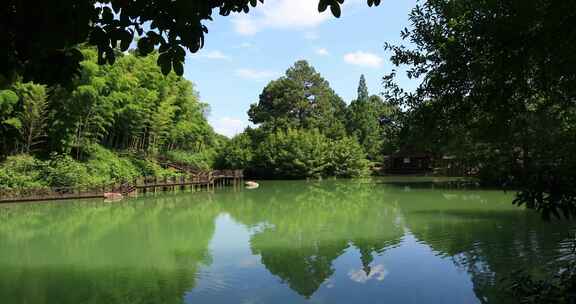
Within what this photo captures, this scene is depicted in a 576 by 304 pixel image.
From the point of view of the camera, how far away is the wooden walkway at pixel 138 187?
18.7 meters

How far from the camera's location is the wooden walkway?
61.3 feet

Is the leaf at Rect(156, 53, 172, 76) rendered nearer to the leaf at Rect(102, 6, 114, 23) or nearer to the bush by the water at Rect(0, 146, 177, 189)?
the leaf at Rect(102, 6, 114, 23)

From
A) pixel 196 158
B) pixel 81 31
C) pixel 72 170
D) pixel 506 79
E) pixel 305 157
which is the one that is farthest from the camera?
pixel 305 157

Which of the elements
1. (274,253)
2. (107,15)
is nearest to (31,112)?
(274,253)

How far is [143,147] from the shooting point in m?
31.2

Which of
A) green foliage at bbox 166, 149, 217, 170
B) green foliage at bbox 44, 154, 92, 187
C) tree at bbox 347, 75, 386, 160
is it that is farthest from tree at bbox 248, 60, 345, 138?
green foliage at bbox 44, 154, 92, 187

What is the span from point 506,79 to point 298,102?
4078 cm

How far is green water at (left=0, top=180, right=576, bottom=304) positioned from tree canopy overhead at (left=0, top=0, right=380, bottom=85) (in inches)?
177

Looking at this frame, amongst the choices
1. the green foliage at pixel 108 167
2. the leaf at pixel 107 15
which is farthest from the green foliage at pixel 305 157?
the leaf at pixel 107 15

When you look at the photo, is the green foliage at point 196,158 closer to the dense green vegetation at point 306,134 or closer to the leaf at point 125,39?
the dense green vegetation at point 306,134

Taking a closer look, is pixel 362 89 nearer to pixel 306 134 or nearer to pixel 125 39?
pixel 306 134

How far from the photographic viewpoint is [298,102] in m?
44.8

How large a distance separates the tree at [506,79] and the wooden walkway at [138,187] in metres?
17.3

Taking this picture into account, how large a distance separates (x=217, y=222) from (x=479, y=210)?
26.4 feet
